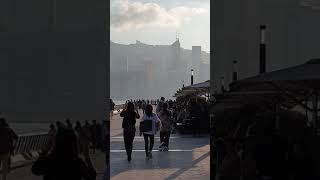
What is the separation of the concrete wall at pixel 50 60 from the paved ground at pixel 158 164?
0.94 meters

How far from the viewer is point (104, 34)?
35.3 feet

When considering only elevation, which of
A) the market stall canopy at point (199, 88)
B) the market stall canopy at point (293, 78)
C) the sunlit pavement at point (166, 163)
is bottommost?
the sunlit pavement at point (166, 163)

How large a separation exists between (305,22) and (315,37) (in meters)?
0.45

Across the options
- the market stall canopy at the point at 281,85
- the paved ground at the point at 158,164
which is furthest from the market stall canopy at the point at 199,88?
the market stall canopy at the point at 281,85

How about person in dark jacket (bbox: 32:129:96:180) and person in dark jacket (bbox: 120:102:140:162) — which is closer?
person in dark jacket (bbox: 32:129:96:180)

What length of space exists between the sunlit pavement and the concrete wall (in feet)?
7.53

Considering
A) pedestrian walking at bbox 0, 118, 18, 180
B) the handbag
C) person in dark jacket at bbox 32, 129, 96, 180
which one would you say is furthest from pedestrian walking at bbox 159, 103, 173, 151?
person in dark jacket at bbox 32, 129, 96, 180

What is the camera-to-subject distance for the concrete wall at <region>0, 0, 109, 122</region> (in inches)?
410

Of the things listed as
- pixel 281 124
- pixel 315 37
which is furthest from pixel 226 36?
pixel 281 124

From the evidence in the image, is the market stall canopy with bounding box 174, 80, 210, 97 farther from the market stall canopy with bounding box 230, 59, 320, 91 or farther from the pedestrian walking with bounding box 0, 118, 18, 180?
the market stall canopy with bounding box 230, 59, 320, 91

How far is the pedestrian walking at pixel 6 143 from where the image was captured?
10.0 metres

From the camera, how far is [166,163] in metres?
14.8

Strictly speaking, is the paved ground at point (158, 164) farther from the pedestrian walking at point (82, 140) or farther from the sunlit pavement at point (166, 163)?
the pedestrian walking at point (82, 140)

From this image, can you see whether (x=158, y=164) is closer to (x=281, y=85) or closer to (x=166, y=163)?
(x=166, y=163)
